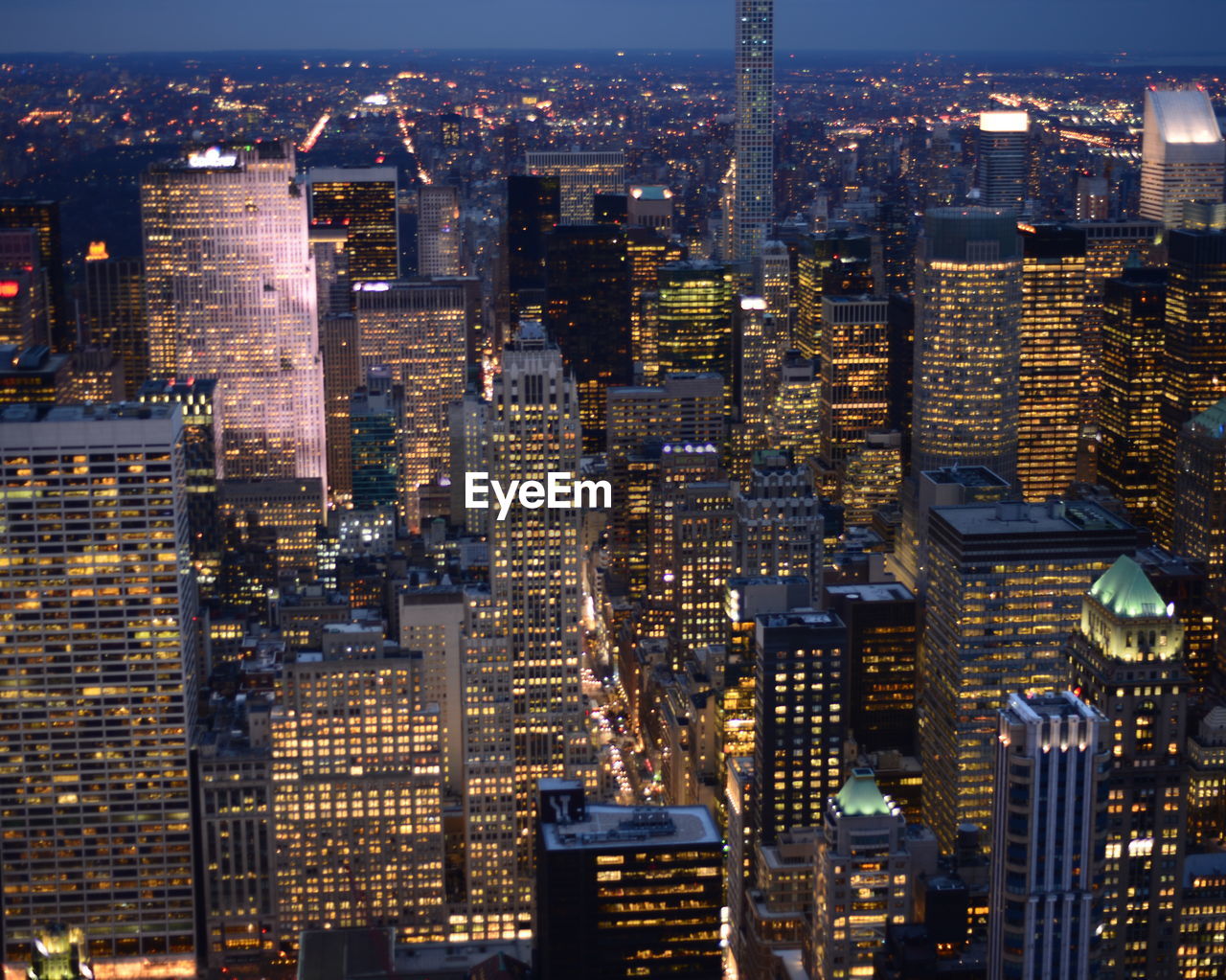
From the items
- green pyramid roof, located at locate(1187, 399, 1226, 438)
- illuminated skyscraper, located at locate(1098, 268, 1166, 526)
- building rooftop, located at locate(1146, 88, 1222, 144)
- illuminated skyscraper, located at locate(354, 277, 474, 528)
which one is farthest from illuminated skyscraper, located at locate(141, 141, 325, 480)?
green pyramid roof, located at locate(1187, 399, 1226, 438)

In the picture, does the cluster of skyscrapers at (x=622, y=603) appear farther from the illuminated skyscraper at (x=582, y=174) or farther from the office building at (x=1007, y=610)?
the illuminated skyscraper at (x=582, y=174)

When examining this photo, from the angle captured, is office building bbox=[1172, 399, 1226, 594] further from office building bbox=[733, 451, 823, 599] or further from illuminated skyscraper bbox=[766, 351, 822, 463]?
illuminated skyscraper bbox=[766, 351, 822, 463]

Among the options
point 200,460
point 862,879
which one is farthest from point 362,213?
point 862,879

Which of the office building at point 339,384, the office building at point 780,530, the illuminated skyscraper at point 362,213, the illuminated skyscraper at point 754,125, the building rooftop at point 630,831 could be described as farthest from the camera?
the illuminated skyscraper at point 754,125

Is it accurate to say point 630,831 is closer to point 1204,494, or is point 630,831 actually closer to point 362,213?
point 1204,494

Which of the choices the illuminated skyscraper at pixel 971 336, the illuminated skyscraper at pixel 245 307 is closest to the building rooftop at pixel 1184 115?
the illuminated skyscraper at pixel 971 336

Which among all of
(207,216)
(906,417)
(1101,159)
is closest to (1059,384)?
(906,417)
